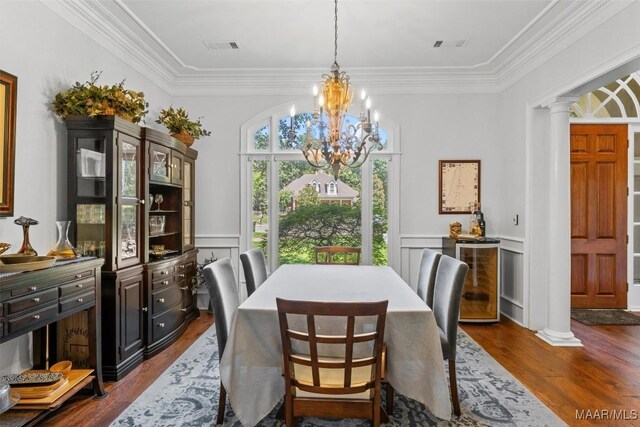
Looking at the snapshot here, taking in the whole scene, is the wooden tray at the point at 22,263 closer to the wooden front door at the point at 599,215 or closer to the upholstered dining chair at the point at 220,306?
the upholstered dining chair at the point at 220,306

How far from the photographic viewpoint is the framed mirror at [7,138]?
2350 millimetres

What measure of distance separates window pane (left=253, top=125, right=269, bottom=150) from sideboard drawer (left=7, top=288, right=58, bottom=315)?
10.2 feet

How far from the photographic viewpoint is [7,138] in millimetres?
2385

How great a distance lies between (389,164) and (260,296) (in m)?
2.99

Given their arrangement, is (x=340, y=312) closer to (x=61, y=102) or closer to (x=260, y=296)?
(x=260, y=296)

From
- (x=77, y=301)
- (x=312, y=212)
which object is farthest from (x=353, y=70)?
(x=77, y=301)

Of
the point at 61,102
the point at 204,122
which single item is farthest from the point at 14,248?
the point at 204,122

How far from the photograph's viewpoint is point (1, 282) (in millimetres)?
1856

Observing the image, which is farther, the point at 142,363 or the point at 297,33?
the point at 297,33

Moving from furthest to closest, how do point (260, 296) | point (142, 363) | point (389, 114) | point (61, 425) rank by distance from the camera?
1. point (389, 114)
2. point (142, 363)
3. point (260, 296)
4. point (61, 425)

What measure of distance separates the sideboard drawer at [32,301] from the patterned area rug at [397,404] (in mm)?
860

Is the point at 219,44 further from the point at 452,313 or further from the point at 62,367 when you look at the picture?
the point at 452,313

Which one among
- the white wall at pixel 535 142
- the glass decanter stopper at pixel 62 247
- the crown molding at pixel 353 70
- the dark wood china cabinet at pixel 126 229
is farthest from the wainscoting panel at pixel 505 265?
the glass decanter stopper at pixel 62 247

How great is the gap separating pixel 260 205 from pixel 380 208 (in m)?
1.60
